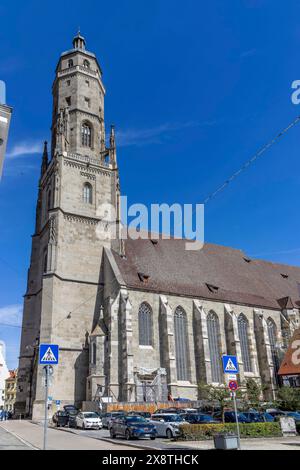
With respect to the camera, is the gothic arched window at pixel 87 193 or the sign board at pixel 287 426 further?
the gothic arched window at pixel 87 193

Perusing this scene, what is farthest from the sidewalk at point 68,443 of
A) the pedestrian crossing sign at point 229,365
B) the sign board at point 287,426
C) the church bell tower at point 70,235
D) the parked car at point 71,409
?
the church bell tower at point 70,235

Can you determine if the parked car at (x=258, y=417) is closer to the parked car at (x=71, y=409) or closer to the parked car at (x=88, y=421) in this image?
the parked car at (x=88, y=421)

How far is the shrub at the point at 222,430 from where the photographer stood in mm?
17562

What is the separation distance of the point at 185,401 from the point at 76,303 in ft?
40.9

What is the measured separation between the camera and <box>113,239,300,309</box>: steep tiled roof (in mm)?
40062

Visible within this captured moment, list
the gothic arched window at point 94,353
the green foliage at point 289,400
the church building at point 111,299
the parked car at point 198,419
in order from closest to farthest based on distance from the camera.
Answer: the parked car at point 198,419
the green foliage at point 289,400
the gothic arched window at point 94,353
the church building at point 111,299

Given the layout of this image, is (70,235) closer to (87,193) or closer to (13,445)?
(87,193)

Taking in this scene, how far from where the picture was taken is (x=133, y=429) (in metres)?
18.5

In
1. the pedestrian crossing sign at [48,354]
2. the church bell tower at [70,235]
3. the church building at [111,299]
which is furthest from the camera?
the church bell tower at [70,235]

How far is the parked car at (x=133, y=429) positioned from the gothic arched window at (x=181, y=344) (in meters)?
17.5

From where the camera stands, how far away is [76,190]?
135 ft

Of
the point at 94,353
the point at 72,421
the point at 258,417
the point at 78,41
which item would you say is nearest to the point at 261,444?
the point at 258,417

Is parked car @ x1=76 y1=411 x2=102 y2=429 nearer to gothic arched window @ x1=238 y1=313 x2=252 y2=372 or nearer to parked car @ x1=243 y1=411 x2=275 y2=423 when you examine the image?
parked car @ x1=243 y1=411 x2=275 y2=423

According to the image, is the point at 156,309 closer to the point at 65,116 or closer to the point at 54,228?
the point at 54,228
